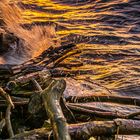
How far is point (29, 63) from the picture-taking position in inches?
150

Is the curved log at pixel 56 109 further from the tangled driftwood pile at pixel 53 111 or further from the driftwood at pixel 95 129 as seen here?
the driftwood at pixel 95 129

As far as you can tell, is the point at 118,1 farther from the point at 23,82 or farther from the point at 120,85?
the point at 23,82

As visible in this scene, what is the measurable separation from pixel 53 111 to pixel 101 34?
2.83 metres

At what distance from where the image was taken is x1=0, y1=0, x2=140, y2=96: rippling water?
12.2 ft

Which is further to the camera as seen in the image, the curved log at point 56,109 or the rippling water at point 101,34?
the rippling water at point 101,34

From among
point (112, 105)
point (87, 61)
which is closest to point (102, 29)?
point (87, 61)

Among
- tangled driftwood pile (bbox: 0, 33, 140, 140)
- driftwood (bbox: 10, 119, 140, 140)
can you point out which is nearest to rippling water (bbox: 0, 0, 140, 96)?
tangled driftwood pile (bbox: 0, 33, 140, 140)

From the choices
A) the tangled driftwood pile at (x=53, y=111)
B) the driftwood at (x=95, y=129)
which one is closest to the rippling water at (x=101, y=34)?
the tangled driftwood pile at (x=53, y=111)

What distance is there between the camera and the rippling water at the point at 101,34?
370 cm

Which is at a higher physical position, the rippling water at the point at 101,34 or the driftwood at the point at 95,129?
the rippling water at the point at 101,34

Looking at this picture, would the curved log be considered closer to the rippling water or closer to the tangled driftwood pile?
the tangled driftwood pile

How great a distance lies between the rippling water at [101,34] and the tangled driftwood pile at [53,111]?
478 mm

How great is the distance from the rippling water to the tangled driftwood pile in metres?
0.48

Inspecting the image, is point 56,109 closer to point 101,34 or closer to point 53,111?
point 53,111
